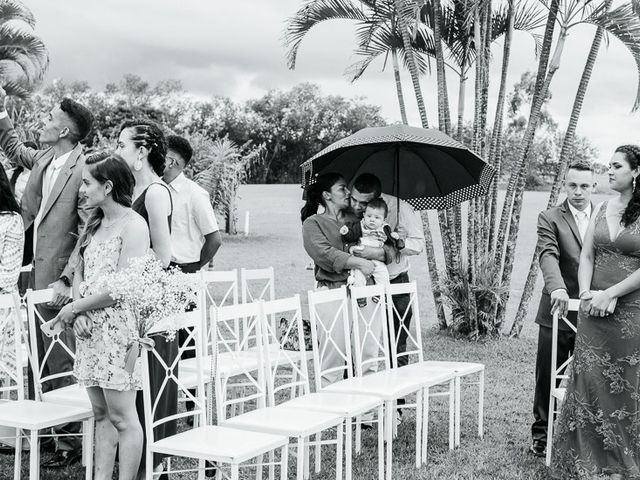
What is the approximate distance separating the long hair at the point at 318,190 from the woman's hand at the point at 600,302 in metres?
2.12

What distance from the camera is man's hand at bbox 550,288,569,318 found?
16.9 ft

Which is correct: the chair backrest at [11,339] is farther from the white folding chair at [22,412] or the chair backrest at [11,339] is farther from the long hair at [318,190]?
the long hair at [318,190]

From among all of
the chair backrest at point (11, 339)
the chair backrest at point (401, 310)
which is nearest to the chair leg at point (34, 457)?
the chair backrest at point (11, 339)

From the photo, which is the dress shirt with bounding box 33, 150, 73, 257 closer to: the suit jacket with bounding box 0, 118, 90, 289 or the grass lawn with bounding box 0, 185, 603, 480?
the suit jacket with bounding box 0, 118, 90, 289

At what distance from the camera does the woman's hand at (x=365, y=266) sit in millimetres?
5930

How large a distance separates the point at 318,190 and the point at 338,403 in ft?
6.09

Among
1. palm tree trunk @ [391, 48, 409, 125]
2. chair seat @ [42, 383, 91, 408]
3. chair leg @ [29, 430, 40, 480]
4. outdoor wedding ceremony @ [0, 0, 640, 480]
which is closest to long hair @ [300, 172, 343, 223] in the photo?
outdoor wedding ceremony @ [0, 0, 640, 480]

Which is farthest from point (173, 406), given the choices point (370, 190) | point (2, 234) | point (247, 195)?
point (247, 195)

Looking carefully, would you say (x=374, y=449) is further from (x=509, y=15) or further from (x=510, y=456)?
(x=509, y=15)

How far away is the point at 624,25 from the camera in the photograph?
9.34 m

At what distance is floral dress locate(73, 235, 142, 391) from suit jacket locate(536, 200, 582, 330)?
2.94m

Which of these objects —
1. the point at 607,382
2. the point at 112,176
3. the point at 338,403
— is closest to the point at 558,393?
the point at 607,382

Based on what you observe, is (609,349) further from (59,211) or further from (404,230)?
(59,211)

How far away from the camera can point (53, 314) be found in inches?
200
